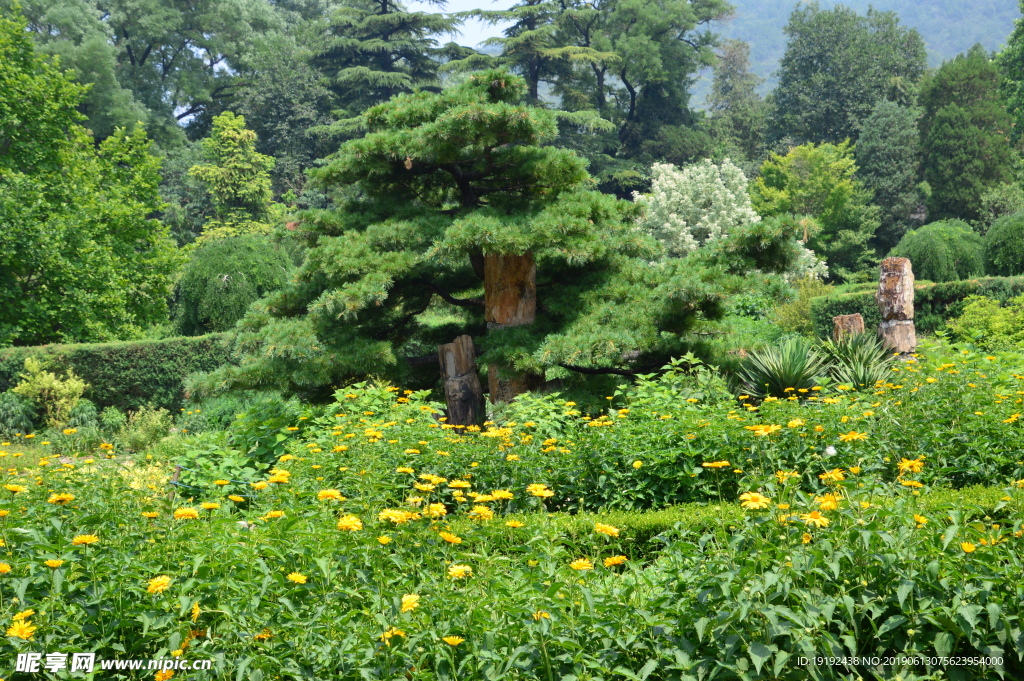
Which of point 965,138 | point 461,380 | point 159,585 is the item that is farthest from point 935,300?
point 965,138

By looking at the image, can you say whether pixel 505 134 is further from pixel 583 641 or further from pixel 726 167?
pixel 726 167

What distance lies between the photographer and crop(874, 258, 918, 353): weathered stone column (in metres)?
8.87

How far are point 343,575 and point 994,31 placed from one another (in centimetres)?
21772

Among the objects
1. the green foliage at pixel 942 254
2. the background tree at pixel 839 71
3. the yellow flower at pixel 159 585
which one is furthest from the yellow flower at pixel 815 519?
the background tree at pixel 839 71

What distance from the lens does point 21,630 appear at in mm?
2111

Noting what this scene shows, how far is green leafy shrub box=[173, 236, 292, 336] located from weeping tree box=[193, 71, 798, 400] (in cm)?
755

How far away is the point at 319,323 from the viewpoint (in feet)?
24.2

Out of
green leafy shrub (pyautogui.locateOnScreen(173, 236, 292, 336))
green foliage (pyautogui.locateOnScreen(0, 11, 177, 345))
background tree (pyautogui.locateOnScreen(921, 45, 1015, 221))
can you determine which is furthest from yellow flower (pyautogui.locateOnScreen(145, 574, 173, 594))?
background tree (pyautogui.locateOnScreen(921, 45, 1015, 221))

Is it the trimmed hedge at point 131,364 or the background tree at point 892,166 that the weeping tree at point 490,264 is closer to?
the trimmed hedge at point 131,364

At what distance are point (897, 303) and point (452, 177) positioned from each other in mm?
5192

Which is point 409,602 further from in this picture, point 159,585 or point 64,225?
point 64,225

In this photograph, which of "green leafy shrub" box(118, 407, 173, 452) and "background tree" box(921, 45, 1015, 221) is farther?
"background tree" box(921, 45, 1015, 221)

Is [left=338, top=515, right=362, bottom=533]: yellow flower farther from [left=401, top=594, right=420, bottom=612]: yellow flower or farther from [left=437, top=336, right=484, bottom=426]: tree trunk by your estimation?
[left=437, top=336, right=484, bottom=426]: tree trunk

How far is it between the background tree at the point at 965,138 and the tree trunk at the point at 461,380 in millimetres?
27516
